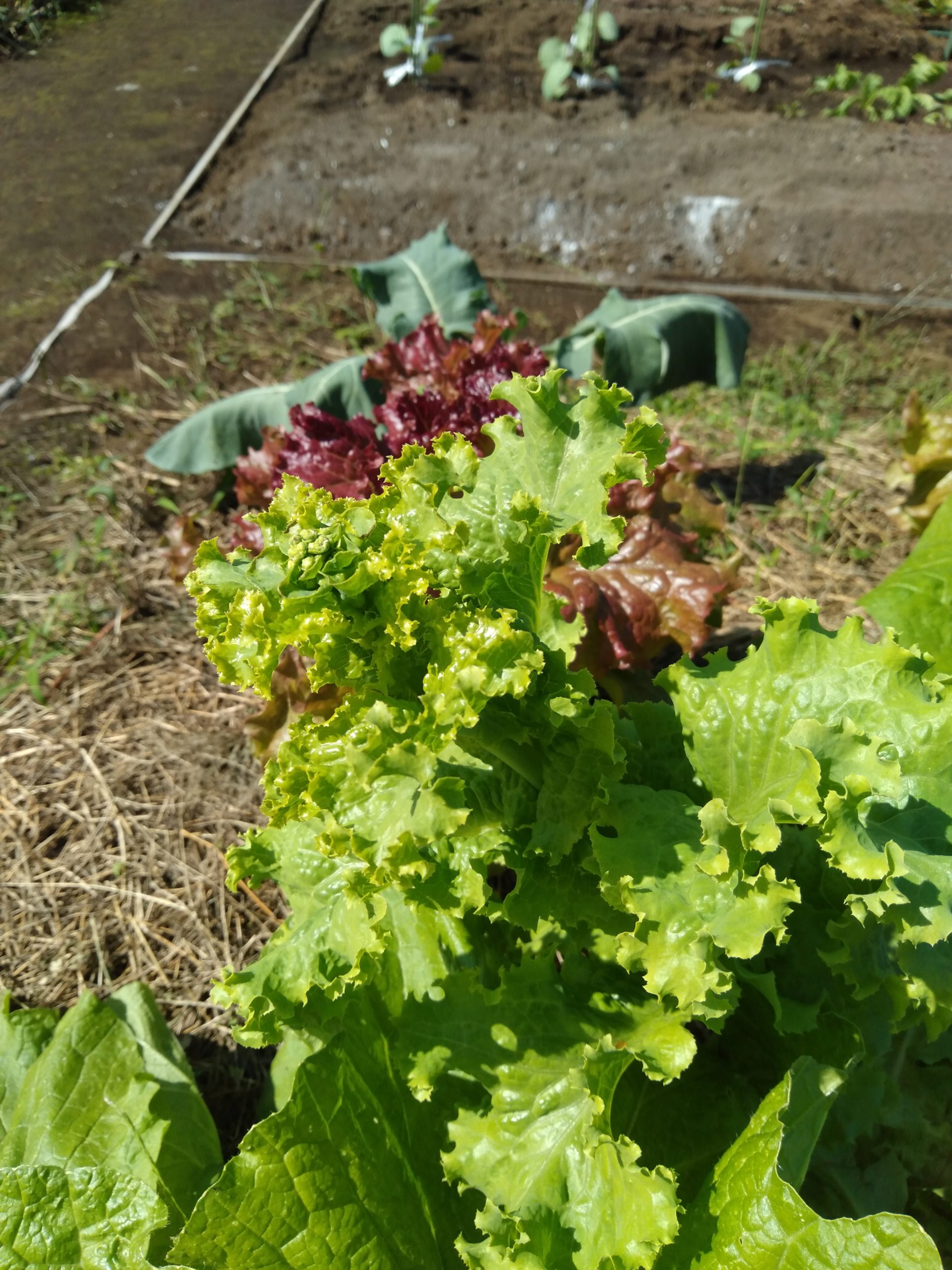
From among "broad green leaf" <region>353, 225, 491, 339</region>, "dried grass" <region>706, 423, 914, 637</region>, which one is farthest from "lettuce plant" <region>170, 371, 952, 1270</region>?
"broad green leaf" <region>353, 225, 491, 339</region>

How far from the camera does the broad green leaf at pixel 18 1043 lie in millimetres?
2008

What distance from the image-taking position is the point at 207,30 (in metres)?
6.71

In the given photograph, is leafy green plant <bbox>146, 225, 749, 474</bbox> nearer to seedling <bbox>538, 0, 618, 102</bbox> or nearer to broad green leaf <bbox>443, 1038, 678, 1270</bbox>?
broad green leaf <bbox>443, 1038, 678, 1270</bbox>

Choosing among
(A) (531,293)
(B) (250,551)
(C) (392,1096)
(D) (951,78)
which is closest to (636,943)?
(C) (392,1096)

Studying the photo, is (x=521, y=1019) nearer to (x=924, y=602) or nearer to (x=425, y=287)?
(x=924, y=602)

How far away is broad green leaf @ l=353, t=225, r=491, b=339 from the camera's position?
3.65m

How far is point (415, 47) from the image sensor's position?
22.6 feet

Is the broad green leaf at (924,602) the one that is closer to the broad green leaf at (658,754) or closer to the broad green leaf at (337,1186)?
the broad green leaf at (658,754)

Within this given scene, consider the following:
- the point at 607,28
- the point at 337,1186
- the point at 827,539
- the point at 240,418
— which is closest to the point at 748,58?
the point at 607,28

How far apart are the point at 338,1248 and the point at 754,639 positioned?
7.45ft

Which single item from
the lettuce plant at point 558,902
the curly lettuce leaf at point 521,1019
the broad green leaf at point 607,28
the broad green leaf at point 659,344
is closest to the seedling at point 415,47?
the broad green leaf at point 607,28

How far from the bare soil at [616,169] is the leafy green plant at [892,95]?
0.14 metres

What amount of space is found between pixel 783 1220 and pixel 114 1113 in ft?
4.41

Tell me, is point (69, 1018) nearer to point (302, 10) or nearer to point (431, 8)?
point (431, 8)
